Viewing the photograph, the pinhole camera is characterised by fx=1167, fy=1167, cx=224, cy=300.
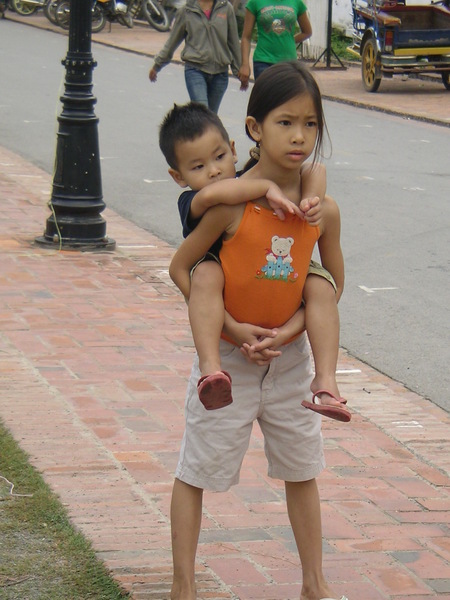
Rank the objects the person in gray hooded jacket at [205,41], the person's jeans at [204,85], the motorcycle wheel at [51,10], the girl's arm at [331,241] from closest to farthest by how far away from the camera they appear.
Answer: the girl's arm at [331,241], the person in gray hooded jacket at [205,41], the person's jeans at [204,85], the motorcycle wheel at [51,10]

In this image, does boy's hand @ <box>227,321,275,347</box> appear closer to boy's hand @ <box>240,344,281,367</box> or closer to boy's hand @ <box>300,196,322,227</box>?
boy's hand @ <box>240,344,281,367</box>

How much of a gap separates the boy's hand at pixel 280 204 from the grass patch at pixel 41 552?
1.23 m

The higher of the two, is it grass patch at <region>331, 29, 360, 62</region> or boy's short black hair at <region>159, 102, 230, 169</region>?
boy's short black hair at <region>159, 102, 230, 169</region>

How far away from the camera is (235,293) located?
3191mm

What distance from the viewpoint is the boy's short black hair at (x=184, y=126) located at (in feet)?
10.4

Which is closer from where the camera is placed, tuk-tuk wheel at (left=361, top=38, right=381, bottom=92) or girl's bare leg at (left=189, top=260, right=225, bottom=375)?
girl's bare leg at (left=189, top=260, right=225, bottom=375)

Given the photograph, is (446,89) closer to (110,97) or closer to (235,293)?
(110,97)

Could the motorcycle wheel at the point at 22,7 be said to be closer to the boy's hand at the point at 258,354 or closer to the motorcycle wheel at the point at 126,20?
the motorcycle wheel at the point at 126,20

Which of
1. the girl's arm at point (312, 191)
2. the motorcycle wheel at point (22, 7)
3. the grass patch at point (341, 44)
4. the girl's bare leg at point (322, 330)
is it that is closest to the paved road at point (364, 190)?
the girl's bare leg at point (322, 330)

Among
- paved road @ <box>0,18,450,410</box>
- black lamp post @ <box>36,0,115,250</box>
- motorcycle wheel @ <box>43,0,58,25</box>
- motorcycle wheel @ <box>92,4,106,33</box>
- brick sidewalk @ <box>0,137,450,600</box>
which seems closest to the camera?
brick sidewalk @ <box>0,137,450,600</box>

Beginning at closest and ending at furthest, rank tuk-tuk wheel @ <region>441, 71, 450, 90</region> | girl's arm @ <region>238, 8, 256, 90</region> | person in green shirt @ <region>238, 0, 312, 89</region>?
1. girl's arm @ <region>238, 8, 256, 90</region>
2. person in green shirt @ <region>238, 0, 312, 89</region>
3. tuk-tuk wheel @ <region>441, 71, 450, 90</region>

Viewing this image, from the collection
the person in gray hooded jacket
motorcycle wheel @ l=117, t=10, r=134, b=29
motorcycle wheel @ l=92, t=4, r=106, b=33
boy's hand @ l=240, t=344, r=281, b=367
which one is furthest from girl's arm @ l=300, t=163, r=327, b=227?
motorcycle wheel @ l=117, t=10, r=134, b=29

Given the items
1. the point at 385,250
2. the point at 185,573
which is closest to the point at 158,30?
the point at 385,250

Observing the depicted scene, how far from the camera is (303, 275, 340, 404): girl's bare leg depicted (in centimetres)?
315
